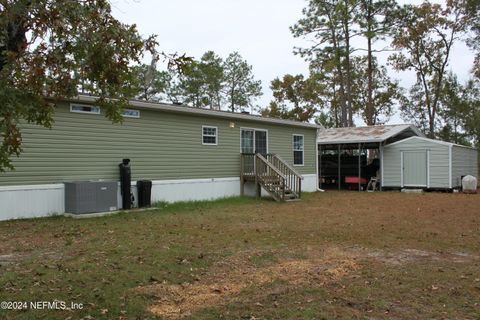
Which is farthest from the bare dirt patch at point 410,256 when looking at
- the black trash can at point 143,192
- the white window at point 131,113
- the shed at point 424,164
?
the shed at point 424,164

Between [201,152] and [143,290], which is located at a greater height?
[201,152]

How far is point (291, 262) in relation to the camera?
6.04 meters

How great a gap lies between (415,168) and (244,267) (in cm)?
1588

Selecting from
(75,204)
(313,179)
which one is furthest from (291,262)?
(313,179)

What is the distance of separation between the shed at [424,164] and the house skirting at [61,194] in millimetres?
7223

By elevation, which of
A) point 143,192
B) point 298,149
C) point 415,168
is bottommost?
point 143,192

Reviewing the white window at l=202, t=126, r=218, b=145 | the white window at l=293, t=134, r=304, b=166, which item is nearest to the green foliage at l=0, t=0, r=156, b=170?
the white window at l=202, t=126, r=218, b=145

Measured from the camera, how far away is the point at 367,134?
21.3m

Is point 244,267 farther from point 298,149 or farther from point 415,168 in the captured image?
point 415,168

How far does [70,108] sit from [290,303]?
8575 millimetres

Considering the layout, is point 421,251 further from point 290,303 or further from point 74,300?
point 74,300

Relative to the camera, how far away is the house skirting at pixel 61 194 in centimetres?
985

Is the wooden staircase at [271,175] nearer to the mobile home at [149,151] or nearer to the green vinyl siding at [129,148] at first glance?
the mobile home at [149,151]

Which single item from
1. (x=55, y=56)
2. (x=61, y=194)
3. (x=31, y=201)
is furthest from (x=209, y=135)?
(x=55, y=56)
